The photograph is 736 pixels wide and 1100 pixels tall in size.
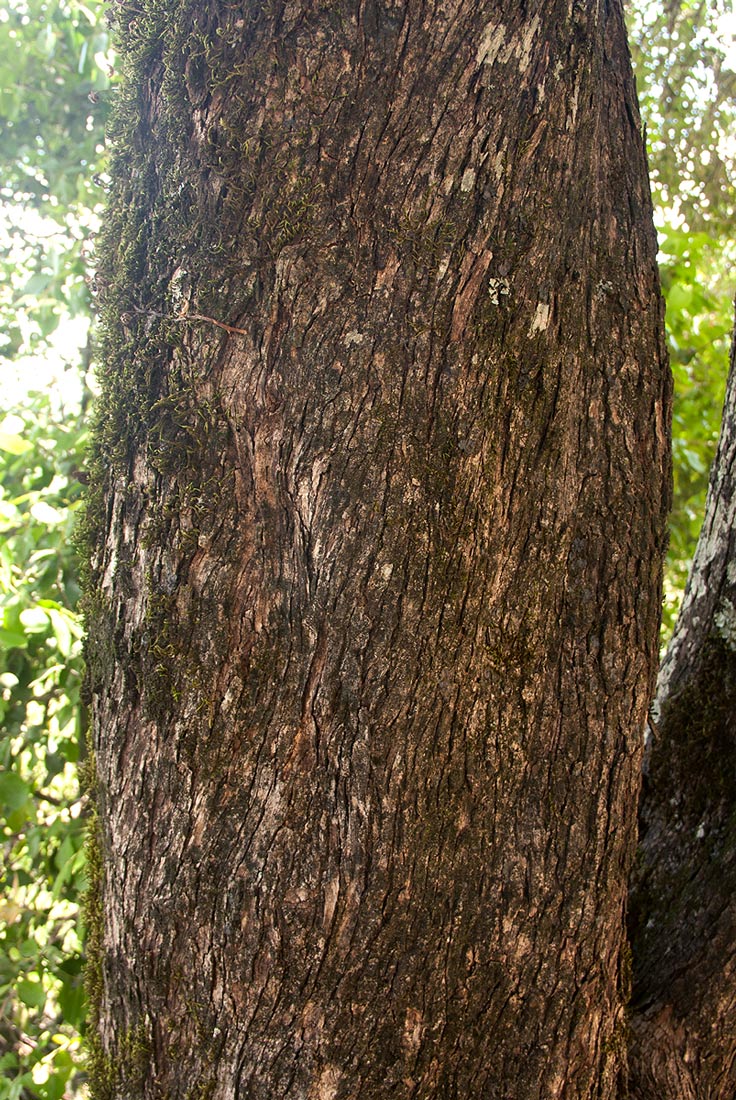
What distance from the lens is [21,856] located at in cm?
291

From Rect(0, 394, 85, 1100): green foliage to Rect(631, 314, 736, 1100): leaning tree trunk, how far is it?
136 centimetres

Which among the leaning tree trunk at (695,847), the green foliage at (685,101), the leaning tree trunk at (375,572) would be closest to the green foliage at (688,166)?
the green foliage at (685,101)

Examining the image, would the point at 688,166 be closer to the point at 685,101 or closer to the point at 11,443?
Answer: the point at 685,101

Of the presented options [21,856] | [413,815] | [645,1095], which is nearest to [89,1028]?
[413,815]

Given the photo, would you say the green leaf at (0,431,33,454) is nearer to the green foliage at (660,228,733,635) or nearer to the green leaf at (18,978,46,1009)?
the green leaf at (18,978,46,1009)

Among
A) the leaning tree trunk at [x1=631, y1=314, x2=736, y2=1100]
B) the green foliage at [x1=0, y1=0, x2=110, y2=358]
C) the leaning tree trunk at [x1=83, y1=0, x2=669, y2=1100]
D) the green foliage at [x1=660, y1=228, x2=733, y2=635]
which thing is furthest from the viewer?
the green foliage at [x1=660, y1=228, x2=733, y2=635]

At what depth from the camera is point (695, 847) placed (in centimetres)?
155

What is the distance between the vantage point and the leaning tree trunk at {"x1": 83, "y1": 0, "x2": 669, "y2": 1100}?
120cm

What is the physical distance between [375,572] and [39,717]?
74.5 inches

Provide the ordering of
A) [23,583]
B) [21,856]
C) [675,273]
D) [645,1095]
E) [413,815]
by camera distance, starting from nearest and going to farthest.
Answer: [413,815]
[645,1095]
[23,583]
[21,856]
[675,273]

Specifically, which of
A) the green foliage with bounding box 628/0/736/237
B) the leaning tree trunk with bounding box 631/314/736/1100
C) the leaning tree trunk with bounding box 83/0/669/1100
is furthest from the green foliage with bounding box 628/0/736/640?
the leaning tree trunk with bounding box 83/0/669/1100

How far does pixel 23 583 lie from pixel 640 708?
166cm

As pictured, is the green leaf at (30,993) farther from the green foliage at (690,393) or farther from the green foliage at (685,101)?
the green foliage at (685,101)

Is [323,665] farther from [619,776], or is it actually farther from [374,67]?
[374,67]
